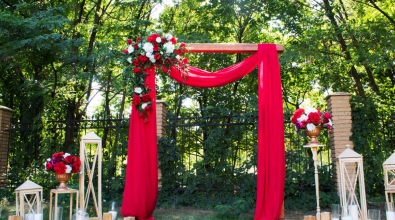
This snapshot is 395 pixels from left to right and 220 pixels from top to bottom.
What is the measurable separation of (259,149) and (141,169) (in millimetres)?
1819

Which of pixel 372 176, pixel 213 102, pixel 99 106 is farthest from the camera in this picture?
pixel 99 106

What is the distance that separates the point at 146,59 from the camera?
5613 millimetres

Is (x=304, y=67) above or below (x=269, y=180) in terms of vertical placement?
above

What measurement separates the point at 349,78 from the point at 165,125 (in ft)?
22.5

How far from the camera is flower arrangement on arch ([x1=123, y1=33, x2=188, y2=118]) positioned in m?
5.57

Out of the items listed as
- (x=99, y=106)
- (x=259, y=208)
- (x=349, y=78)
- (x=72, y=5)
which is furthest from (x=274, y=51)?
(x=99, y=106)

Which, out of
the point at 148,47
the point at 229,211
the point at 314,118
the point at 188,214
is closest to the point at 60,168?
the point at 148,47

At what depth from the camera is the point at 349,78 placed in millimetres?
12180

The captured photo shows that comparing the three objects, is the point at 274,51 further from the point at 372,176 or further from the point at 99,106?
the point at 99,106

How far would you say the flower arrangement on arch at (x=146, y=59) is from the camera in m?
5.57

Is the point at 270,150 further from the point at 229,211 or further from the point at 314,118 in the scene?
the point at 229,211

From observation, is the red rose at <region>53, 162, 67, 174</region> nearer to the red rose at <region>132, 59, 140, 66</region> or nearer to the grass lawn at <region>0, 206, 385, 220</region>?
the red rose at <region>132, 59, 140, 66</region>

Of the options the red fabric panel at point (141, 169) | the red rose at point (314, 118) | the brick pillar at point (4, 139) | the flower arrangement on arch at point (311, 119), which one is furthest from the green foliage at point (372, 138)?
the brick pillar at point (4, 139)

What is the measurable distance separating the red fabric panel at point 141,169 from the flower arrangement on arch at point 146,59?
4.7 inches
